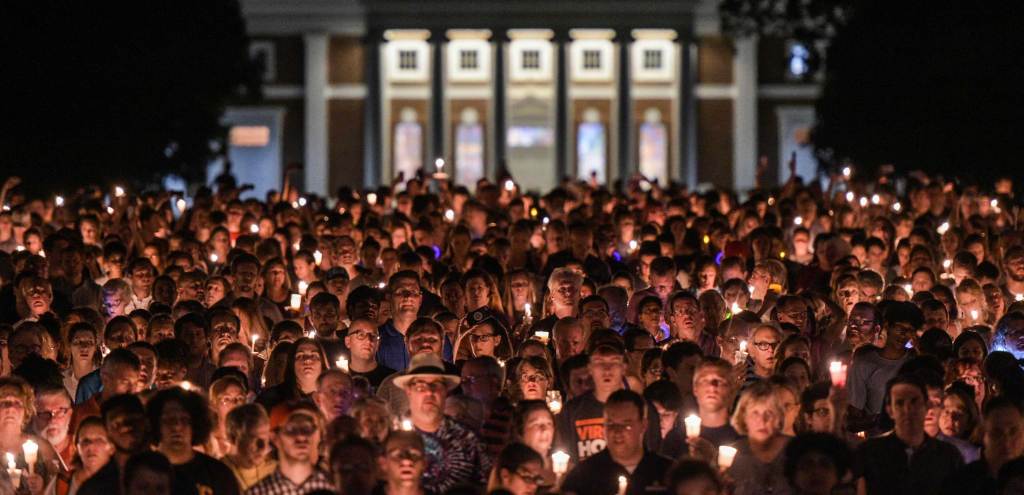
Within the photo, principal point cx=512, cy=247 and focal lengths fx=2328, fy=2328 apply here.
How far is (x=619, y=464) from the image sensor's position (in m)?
11.9

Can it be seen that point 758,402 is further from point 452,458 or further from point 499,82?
point 499,82

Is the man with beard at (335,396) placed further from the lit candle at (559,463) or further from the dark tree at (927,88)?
the dark tree at (927,88)

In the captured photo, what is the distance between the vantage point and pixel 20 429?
43.1ft

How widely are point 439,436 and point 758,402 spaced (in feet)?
5.69

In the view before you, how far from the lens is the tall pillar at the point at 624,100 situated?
240 ft

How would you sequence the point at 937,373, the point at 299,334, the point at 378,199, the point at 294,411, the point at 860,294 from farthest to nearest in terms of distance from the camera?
the point at 378,199
the point at 860,294
the point at 299,334
the point at 937,373
the point at 294,411

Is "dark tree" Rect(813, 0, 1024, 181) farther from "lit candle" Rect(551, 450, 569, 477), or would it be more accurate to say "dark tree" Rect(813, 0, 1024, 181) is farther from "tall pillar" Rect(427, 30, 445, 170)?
"lit candle" Rect(551, 450, 569, 477)

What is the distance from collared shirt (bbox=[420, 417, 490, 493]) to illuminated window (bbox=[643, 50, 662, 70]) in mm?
63579

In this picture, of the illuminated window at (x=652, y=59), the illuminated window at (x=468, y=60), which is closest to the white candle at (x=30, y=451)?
the illuminated window at (x=652, y=59)

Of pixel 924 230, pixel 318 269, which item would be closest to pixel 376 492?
pixel 318 269

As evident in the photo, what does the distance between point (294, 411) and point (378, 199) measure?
17.1 meters

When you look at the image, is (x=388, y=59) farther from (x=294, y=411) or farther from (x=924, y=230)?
(x=294, y=411)

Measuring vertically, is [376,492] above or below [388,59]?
below

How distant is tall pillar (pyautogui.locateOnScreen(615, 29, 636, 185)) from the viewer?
73.1m
